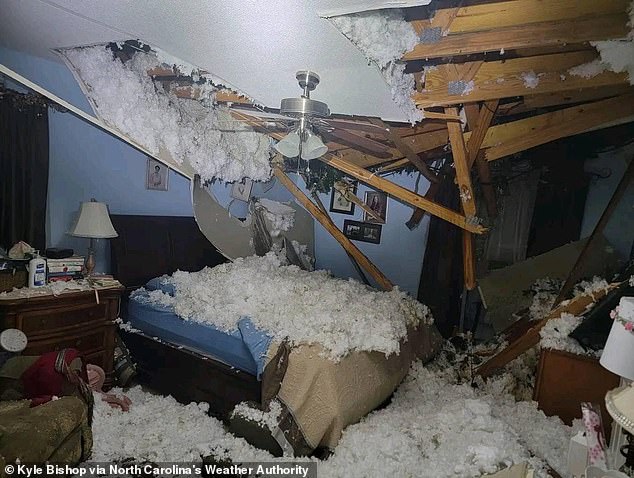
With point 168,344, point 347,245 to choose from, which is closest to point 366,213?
point 347,245

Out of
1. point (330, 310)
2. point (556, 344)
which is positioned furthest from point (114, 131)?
point (556, 344)

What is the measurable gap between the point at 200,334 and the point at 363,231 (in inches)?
103

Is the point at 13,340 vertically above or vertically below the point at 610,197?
below

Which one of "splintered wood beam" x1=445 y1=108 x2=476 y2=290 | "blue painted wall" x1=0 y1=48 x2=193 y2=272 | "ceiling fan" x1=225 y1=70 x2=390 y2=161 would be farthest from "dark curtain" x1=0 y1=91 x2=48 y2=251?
"splintered wood beam" x1=445 y1=108 x2=476 y2=290

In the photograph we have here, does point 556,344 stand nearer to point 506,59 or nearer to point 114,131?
point 506,59

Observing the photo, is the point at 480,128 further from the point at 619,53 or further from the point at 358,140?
the point at 358,140

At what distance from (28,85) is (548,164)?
4.22m

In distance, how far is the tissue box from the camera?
1653 millimetres

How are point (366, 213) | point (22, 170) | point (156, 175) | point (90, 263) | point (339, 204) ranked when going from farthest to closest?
point (339, 204) < point (366, 213) < point (156, 175) < point (90, 263) < point (22, 170)

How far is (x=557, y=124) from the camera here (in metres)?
2.72

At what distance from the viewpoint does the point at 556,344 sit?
241cm

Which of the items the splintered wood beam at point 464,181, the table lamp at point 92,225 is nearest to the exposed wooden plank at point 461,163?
the splintered wood beam at point 464,181

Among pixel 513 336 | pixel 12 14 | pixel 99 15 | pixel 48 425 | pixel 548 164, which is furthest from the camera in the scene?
pixel 548 164

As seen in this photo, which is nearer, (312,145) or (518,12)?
(518,12)
